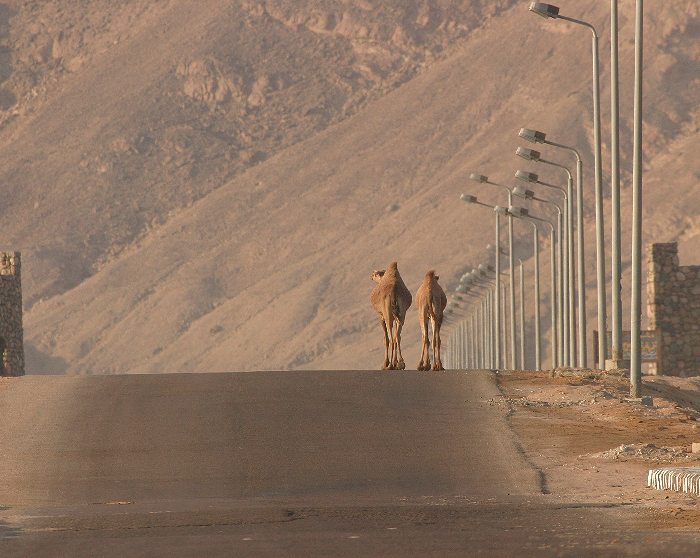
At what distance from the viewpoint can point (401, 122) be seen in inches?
7347

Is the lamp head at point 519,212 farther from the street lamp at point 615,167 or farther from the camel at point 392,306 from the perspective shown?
the camel at point 392,306

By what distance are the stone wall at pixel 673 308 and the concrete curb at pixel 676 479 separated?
49197 mm

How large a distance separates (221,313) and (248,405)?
129183 mm

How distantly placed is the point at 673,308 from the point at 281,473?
48623 millimetres

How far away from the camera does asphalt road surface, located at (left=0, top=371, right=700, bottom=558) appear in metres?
15.5

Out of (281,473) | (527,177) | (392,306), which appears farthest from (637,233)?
(527,177)

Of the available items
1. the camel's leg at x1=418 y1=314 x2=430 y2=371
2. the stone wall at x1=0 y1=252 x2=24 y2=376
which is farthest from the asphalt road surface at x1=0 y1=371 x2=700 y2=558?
the stone wall at x1=0 y1=252 x2=24 y2=376

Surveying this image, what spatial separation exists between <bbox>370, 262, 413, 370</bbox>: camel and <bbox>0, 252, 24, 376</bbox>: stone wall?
1008 inches

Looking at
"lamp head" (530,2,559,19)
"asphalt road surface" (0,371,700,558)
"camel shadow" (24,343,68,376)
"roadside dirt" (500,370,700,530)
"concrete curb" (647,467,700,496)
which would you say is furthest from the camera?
"camel shadow" (24,343,68,376)

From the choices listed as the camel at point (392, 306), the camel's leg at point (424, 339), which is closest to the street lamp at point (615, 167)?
the camel's leg at point (424, 339)

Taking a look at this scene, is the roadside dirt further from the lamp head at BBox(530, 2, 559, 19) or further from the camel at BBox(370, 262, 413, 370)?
the lamp head at BBox(530, 2, 559, 19)

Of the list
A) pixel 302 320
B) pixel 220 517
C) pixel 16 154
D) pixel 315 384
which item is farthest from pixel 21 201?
pixel 220 517

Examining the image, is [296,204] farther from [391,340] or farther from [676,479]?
[676,479]

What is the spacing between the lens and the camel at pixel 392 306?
36.7 meters
